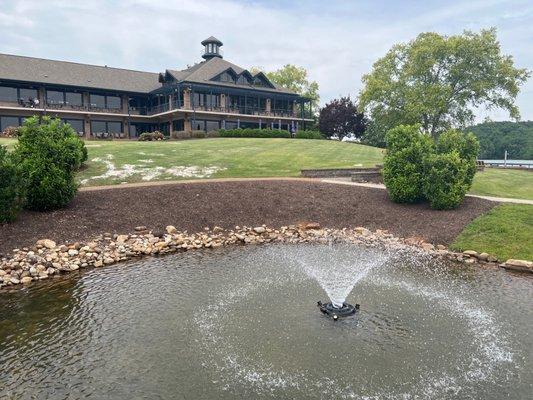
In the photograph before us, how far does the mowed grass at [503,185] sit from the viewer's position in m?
29.2

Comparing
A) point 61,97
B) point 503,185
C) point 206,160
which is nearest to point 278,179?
point 206,160

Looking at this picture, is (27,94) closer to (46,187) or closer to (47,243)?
(46,187)

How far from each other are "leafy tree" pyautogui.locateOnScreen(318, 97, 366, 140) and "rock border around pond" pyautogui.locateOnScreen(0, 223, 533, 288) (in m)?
48.9

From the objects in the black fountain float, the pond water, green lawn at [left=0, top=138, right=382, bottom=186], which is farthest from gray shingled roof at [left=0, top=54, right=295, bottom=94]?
the black fountain float

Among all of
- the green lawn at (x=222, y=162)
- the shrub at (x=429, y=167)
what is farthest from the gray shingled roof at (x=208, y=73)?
the shrub at (x=429, y=167)

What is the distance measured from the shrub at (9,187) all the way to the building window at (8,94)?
4234 cm

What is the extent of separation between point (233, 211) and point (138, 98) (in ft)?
160

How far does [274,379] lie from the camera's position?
362 inches

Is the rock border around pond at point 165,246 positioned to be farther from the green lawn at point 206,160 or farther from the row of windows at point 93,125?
the row of windows at point 93,125

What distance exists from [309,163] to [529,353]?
2895 cm

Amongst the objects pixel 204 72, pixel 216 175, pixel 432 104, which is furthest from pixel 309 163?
pixel 204 72

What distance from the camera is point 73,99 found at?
5966 cm

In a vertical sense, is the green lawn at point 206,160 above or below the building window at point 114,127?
below

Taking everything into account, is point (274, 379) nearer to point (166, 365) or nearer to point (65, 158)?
point (166, 365)
